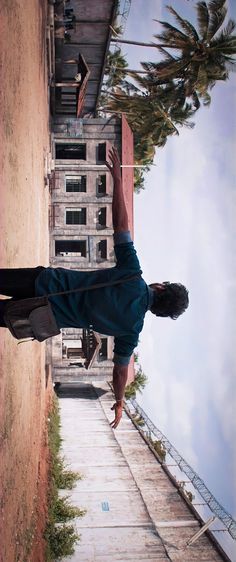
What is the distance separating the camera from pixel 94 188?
25250mm

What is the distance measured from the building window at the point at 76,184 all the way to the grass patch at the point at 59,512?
13.0 m

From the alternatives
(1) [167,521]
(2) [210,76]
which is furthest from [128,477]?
(2) [210,76]

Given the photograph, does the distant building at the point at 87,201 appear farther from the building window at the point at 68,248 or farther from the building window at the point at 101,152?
the building window at the point at 68,248

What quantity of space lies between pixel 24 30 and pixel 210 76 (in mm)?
16763

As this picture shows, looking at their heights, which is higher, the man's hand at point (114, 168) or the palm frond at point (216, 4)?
the palm frond at point (216, 4)

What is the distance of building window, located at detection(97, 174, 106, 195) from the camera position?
2530cm

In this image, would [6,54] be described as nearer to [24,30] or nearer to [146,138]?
[24,30]

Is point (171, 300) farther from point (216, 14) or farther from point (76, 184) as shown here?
point (216, 14)

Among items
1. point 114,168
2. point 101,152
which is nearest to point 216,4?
point 101,152

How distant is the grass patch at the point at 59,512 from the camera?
35.8 feet

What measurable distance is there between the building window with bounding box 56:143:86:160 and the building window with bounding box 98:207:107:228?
9.68 ft

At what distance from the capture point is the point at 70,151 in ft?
86.0

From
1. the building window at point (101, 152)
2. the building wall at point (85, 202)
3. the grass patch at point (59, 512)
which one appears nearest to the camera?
the grass patch at point (59, 512)

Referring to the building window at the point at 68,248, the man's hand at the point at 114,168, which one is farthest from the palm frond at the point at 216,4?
the man's hand at the point at 114,168
